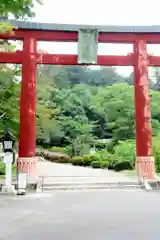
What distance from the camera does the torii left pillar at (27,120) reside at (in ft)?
Answer: 45.6

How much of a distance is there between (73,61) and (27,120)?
3180 mm

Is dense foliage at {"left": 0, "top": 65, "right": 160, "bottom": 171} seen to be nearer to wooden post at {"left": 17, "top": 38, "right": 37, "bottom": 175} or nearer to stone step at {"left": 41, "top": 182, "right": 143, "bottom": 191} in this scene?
wooden post at {"left": 17, "top": 38, "right": 37, "bottom": 175}

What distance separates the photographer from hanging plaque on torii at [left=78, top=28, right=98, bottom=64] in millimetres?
14570

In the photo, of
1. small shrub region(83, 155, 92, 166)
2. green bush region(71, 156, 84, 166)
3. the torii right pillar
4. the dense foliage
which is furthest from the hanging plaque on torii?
green bush region(71, 156, 84, 166)

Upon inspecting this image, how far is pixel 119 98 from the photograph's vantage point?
89.1 feet

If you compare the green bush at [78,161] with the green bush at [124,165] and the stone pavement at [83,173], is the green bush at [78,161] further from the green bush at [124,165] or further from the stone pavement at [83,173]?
the green bush at [124,165]

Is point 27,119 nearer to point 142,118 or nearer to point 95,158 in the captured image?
point 142,118

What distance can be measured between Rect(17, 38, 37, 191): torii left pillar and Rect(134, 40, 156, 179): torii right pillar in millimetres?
4313

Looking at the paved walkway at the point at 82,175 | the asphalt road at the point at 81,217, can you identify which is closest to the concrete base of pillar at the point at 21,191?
the asphalt road at the point at 81,217

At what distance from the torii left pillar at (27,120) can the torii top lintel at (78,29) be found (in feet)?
2.44

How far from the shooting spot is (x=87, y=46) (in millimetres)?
14664

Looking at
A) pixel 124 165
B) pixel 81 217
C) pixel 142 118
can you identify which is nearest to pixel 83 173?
pixel 124 165

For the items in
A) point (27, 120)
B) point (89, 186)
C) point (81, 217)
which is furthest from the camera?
point (27, 120)

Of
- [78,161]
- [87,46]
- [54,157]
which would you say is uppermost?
[87,46]
